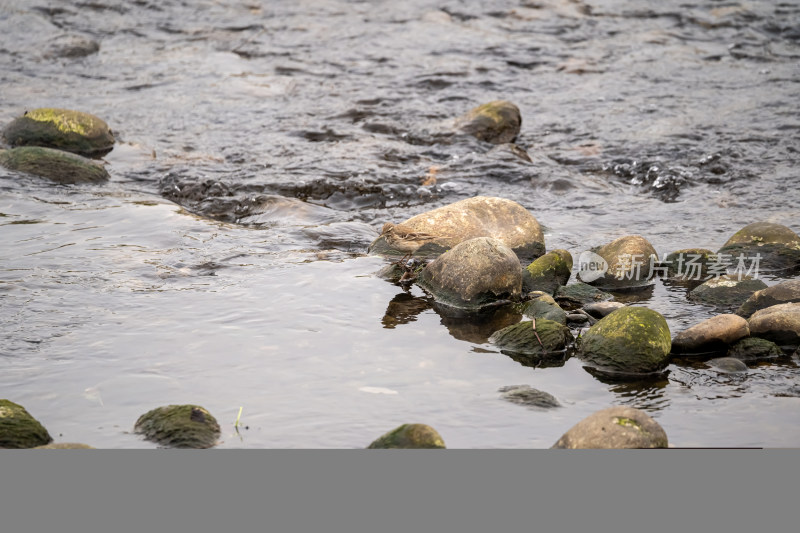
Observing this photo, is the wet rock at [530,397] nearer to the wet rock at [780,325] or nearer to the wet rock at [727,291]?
the wet rock at [780,325]

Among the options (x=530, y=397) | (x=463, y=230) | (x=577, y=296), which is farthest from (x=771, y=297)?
(x=463, y=230)

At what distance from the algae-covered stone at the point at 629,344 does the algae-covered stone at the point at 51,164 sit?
4877mm

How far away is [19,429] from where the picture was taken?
12.2 feet

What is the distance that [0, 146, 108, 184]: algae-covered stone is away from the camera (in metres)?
7.66

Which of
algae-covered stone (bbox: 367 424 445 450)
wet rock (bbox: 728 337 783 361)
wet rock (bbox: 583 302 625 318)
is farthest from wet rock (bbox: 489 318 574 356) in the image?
algae-covered stone (bbox: 367 424 445 450)

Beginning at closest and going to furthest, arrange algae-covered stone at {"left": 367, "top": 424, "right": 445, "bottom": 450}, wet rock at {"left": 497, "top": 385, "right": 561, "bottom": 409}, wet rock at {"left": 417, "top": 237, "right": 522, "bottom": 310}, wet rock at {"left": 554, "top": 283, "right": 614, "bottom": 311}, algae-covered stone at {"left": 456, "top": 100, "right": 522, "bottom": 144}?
algae-covered stone at {"left": 367, "top": 424, "right": 445, "bottom": 450} → wet rock at {"left": 497, "top": 385, "right": 561, "bottom": 409} → wet rock at {"left": 417, "top": 237, "right": 522, "bottom": 310} → wet rock at {"left": 554, "top": 283, "right": 614, "bottom": 311} → algae-covered stone at {"left": 456, "top": 100, "right": 522, "bottom": 144}

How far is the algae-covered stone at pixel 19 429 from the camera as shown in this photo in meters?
3.67

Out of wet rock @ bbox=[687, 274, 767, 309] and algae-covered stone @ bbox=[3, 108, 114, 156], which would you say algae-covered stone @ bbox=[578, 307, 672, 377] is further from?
algae-covered stone @ bbox=[3, 108, 114, 156]

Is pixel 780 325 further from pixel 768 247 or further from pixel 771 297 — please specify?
pixel 768 247

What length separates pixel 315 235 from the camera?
6738 mm

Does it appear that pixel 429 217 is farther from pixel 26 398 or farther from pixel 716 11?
pixel 716 11

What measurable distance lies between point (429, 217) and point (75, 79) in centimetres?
635

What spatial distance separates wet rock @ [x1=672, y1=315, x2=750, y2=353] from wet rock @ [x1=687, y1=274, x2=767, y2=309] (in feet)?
2.16

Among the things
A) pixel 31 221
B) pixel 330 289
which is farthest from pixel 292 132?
pixel 330 289
